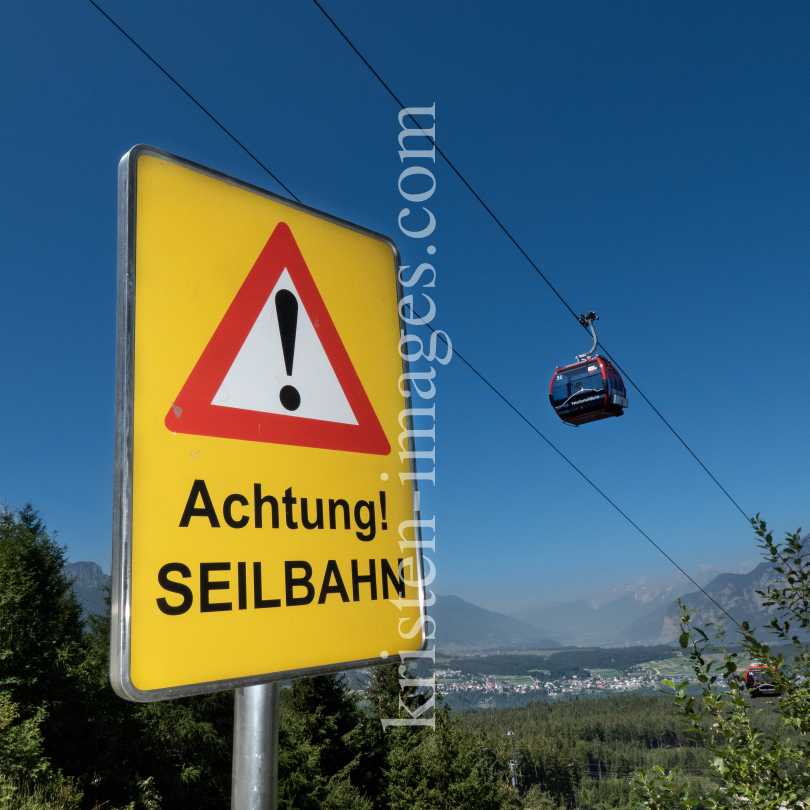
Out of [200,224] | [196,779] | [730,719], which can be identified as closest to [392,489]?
[200,224]

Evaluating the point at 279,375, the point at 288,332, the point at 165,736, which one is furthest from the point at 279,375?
the point at 165,736

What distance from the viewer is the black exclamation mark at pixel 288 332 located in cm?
108

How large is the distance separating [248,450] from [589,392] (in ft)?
39.1

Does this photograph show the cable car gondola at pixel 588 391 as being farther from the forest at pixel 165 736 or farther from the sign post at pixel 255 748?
the forest at pixel 165 736

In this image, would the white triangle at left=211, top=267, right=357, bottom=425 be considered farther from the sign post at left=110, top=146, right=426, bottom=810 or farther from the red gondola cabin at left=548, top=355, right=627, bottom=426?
the red gondola cabin at left=548, top=355, right=627, bottom=426

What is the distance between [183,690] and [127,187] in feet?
2.73

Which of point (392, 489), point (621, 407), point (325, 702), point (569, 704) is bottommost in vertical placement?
point (569, 704)

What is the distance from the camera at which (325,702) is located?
3222cm

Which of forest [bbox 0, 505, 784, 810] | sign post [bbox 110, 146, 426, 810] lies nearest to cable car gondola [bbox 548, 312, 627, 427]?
sign post [bbox 110, 146, 426, 810]

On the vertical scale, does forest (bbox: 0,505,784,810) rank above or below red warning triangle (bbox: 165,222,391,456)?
below

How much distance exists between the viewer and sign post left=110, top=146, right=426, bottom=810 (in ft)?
2.77

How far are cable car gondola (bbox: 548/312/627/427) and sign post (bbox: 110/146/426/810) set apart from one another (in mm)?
10895

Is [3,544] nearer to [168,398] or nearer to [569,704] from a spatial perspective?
[168,398]

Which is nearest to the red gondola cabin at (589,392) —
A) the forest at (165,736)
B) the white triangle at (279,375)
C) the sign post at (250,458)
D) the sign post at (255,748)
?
the sign post at (250,458)
